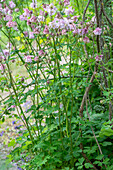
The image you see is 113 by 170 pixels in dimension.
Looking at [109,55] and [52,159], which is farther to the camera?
[109,55]

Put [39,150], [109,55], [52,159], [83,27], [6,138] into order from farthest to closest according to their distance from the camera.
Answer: [6,138] < [109,55] < [39,150] < [52,159] < [83,27]

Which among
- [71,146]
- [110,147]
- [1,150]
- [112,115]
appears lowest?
[1,150]

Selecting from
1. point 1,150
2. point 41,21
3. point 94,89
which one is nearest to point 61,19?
point 41,21

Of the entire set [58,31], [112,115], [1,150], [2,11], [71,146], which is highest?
[2,11]

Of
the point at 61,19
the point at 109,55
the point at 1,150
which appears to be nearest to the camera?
the point at 61,19

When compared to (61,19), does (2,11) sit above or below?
above

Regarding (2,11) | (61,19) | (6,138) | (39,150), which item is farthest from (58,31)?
(6,138)

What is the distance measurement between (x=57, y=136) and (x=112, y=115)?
47cm

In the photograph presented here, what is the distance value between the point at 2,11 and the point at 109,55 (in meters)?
1.13

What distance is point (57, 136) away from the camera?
5.44 feet

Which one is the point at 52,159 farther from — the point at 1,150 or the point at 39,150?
the point at 1,150

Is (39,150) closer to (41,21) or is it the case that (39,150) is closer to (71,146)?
(71,146)

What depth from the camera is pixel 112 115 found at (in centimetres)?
167

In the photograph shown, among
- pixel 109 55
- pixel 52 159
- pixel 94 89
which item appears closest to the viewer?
pixel 52 159
